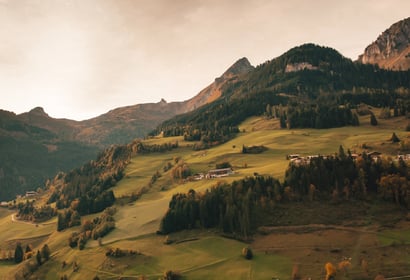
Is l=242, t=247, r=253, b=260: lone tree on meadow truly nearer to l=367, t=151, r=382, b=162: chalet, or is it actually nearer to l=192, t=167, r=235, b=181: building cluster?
l=367, t=151, r=382, b=162: chalet

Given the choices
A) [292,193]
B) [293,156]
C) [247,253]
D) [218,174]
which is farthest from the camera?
[293,156]

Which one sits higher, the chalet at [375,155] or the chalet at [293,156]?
the chalet at [293,156]

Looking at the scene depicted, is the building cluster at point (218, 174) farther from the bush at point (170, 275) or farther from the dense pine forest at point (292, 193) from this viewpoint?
the bush at point (170, 275)

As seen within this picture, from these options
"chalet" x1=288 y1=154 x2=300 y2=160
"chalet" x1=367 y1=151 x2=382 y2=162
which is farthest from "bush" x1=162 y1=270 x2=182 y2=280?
"chalet" x1=288 y1=154 x2=300 y2=160

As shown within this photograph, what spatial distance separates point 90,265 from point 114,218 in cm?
4603

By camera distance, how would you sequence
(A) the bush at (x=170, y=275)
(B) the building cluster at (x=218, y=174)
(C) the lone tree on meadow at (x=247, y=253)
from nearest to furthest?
(A) the bush at (x=170, y=275), (C) the lone tree on meadow at (x=247, y=253), (B) the building cluster at (x=218, y=174)

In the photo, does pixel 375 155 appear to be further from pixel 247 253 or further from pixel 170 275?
pixel 170 275

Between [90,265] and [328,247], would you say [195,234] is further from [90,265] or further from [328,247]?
[328,247]

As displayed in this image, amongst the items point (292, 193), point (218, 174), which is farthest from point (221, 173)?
point (292, 193)

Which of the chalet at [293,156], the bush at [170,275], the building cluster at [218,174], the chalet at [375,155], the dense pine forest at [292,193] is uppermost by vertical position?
the chalet at [293,156]

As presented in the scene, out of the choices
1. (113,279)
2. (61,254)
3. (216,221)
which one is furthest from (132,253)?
(61,254)

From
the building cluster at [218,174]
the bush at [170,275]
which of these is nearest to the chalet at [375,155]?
the building cluster at [218,174]

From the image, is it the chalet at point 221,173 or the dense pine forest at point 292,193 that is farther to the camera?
the chalet at point 221,173

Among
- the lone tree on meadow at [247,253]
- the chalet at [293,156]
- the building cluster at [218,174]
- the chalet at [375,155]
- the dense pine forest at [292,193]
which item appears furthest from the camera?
the chalet at [293,156]
